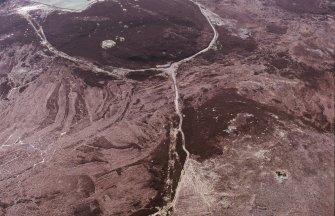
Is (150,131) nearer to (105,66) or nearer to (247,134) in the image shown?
(247,134)

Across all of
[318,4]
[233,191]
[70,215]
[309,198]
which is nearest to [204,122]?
[233,191]

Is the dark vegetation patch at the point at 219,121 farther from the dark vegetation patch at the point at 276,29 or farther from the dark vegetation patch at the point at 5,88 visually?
the dark vegetation patch at the point at 5,88

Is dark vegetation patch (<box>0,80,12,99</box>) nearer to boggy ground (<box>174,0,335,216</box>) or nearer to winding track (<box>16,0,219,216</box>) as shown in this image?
winding track (<box>16,0,219,216</box>)

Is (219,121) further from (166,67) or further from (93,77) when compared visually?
(93,77)

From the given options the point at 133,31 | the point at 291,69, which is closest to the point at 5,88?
the point at 133,31

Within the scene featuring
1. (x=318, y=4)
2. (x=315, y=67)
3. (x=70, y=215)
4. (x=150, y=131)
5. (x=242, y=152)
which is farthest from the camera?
(x=318, y=4)
